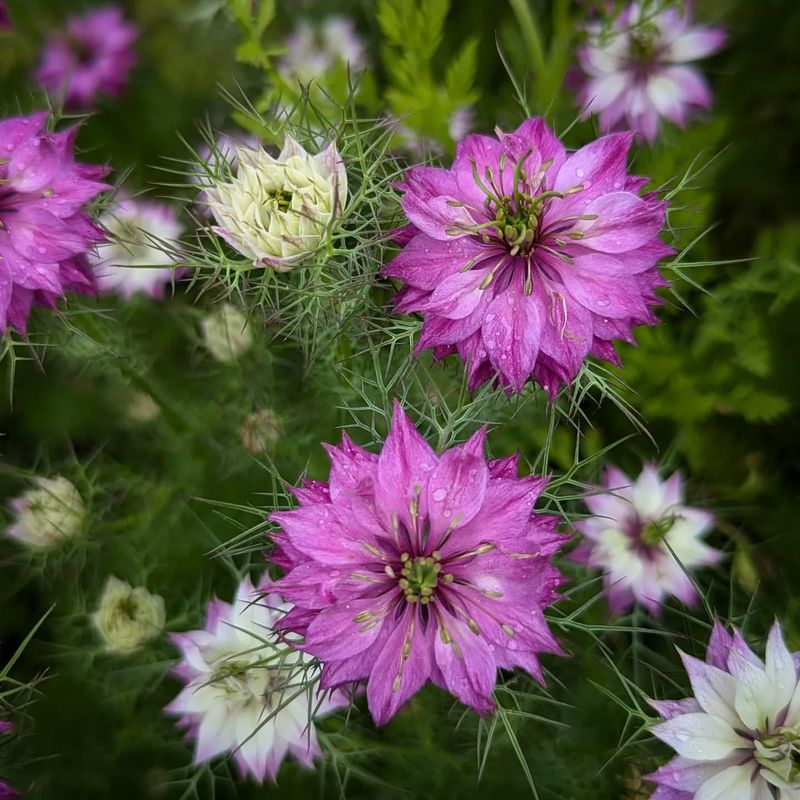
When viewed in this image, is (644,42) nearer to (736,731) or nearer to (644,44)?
(644,44)

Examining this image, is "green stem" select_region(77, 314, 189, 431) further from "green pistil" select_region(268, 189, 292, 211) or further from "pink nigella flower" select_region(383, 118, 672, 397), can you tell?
"pink nigella flower" select_region(383, 118, 672, 397)

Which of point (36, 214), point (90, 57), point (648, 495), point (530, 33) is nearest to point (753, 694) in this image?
point (648, 495)

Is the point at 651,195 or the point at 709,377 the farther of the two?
the point at 709,377

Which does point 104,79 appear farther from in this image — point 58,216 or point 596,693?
point 596,693

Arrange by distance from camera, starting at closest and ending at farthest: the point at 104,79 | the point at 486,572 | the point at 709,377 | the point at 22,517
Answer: the point at 486,572 → the point at 22,517 → the point at 709,377 → the point at 104,79

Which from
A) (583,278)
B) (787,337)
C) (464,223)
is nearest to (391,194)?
(464,223)

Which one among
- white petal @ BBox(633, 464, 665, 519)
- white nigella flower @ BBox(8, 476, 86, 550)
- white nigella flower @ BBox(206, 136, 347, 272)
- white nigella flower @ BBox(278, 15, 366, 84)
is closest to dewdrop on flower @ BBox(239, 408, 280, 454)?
white nigella flower @ BBox(8, 476, 86, 550)
